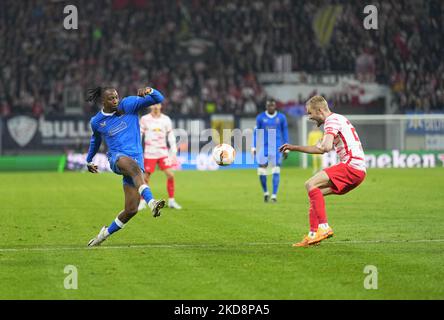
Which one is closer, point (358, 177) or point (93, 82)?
point (358, 177)

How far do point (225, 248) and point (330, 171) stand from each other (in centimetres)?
179

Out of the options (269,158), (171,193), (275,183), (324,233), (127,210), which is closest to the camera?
(324,233)

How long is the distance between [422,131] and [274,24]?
10.7 metres

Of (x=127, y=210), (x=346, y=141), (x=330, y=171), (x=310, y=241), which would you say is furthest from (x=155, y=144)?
(x=310, y=241)

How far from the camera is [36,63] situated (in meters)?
43.2

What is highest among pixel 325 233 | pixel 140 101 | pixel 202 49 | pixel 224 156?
pixel 202 49

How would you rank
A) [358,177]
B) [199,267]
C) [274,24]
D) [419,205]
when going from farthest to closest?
[274,24], [419,205], [358,177], [199,267]

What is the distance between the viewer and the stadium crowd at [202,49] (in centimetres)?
4209

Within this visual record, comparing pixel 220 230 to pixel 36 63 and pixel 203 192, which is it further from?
pixel 36 63

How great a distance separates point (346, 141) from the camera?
40.2 feet

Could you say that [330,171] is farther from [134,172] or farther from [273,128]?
[273,128]

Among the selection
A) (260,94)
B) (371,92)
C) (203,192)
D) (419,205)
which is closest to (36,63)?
(260,94)

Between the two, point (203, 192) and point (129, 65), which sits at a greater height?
point (129, 65)
